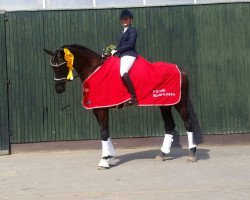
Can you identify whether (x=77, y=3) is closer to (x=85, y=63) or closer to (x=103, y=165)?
(x=85, y=63)

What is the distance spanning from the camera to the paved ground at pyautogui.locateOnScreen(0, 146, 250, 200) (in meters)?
7.20

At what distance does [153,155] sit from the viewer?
10.2m

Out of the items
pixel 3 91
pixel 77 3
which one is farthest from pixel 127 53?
pixel 3 91

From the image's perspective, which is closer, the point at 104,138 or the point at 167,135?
the point at 104,138

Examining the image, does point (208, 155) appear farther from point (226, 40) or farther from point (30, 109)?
point (30, 109)

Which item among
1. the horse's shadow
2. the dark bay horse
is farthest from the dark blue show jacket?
the horse's shadow

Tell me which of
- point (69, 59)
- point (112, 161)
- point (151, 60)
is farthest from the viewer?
point (151, 60)

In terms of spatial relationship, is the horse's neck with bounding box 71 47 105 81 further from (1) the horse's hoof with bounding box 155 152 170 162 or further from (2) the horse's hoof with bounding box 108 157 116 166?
(1) the horse's hoof with bounding box 155 152 170 162

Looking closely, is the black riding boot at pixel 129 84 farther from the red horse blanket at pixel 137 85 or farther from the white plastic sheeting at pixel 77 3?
the white plastic sheeting at pixel 77 3

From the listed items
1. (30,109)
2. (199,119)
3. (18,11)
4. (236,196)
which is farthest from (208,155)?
(18,11)

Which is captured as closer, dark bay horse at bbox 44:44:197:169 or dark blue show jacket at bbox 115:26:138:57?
dark bay horse at bbox 44:44:197:169

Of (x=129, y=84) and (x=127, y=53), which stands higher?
(x=127, y=53)

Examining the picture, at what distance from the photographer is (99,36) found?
1090 cm

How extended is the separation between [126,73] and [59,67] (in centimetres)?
117
